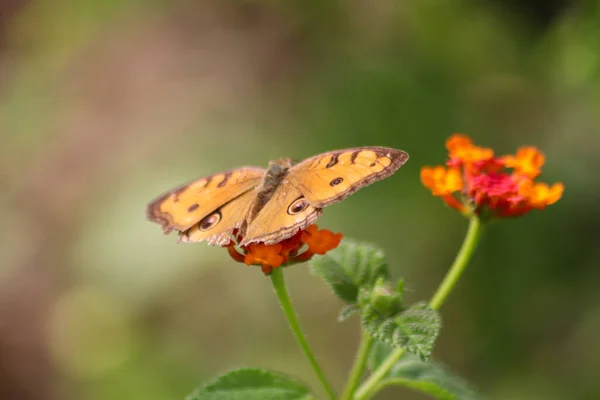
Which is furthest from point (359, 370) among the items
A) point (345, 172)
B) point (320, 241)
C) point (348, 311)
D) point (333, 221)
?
point (333, 221)

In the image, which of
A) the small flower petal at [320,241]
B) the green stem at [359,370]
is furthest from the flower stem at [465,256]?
the small flower petal at [320,241]

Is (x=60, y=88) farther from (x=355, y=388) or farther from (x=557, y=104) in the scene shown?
(x=355, y=388)

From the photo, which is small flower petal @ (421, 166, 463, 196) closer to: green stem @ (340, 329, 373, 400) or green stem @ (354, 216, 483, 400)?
green stem @ (354, 216, 483, 400)

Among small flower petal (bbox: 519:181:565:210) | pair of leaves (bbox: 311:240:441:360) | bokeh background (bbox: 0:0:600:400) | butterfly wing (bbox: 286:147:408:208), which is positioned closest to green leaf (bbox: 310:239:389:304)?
pair of leaves (bbox: 311:240:441:360)

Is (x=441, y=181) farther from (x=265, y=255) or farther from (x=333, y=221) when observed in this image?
(x=333, y=221)

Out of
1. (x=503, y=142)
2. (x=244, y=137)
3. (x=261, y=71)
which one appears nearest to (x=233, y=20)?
(x=261, y=71)
